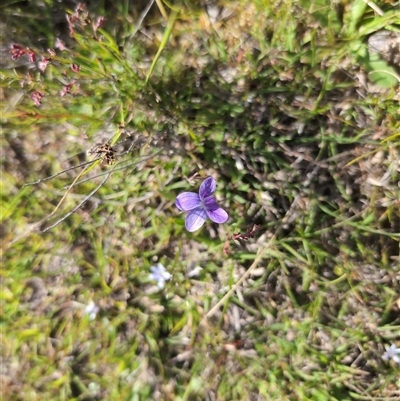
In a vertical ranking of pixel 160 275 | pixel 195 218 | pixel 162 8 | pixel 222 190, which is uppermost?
pixel 162 8

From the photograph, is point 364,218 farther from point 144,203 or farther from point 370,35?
point 144,203

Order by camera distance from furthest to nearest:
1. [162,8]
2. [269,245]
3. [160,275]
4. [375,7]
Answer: [160,275], [269,245], [162,8], [375,7]

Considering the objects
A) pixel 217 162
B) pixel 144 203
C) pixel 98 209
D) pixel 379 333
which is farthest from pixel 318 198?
pixel 98 209

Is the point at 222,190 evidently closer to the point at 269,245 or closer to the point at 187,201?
the point at 269,245

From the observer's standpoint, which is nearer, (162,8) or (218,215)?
(218,215)

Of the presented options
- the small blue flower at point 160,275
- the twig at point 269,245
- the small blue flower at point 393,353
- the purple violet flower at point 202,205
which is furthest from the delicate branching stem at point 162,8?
the small blue flower at point 393,353

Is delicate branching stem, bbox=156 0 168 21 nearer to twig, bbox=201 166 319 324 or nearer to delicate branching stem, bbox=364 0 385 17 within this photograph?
delicate branching stem, bbox=364 0 385 17

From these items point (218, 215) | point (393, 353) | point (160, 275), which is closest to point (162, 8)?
point (218, 215)
